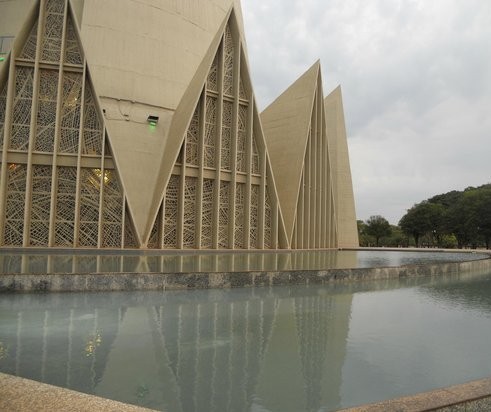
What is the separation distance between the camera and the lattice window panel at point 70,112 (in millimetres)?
19984

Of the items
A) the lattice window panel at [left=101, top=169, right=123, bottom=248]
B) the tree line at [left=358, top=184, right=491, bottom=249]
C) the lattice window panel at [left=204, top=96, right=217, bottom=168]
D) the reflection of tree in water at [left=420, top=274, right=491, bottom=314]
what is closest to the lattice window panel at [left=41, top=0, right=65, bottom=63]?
the lattice window panel at [left=101, top=169, right=123, bottom=248]

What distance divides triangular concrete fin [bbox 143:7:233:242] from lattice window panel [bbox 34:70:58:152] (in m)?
5.13

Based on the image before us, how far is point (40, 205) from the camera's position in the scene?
63.1 feet

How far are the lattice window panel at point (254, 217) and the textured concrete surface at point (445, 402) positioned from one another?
65.4 ft

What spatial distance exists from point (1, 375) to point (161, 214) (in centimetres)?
1746

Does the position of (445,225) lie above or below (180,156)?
below

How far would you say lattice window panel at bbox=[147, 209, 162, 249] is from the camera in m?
21.1

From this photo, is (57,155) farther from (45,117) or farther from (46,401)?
(46,401)

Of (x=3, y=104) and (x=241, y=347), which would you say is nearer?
(x=241, y=347)

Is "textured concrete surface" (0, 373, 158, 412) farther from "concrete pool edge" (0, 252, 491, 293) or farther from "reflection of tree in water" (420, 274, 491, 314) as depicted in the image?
"reflection of tree in water" (420, 274, 491, 314)

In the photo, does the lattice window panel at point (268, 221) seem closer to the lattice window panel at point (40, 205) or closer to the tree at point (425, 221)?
the lattice window panel at point (40, 205)

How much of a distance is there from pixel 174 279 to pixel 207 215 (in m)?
11.9

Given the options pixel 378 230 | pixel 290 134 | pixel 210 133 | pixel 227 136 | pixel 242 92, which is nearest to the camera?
pixel 210 133

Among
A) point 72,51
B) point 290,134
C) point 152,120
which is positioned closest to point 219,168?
point 152,120
